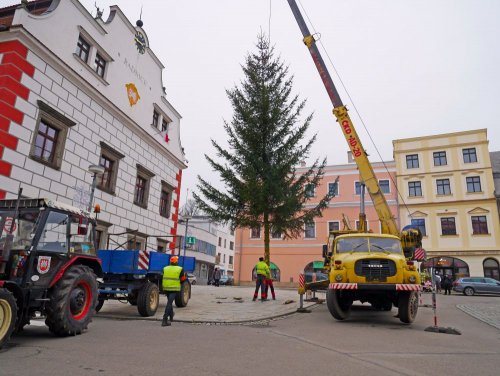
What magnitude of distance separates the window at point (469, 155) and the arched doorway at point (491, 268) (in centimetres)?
1029

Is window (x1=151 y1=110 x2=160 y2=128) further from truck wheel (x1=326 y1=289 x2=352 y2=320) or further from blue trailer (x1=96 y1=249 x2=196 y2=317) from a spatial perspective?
truck wheel (x1=326 y1=289 x2=352 y2=320)

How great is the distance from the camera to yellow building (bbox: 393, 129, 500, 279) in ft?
122

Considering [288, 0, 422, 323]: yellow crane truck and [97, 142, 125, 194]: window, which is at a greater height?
[97, 142, 125, 194]: window

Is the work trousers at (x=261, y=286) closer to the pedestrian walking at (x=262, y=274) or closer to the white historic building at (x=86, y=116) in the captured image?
the pedestrian walking at (x=262, y=274)

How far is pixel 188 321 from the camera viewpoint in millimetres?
10414

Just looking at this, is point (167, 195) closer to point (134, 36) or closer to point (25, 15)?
point (134, 36)

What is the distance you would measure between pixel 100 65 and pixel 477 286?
95.5ft

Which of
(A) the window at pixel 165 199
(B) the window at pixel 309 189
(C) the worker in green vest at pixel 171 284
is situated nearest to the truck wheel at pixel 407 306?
(C) the worker in green vest at pixel 171 284

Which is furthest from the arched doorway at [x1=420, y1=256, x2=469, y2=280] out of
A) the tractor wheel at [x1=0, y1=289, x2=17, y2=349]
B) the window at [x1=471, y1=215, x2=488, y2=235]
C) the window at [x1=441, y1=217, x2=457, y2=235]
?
the tractor wheel at [x1=0, y1=289, x2=17, y2=349]

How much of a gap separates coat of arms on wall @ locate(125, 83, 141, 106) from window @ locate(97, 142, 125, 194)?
10.1 feet

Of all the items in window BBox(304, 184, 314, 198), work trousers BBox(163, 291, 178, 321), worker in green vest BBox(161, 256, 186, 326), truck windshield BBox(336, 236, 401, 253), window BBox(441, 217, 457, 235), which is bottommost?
work trousers BBox(163, 291, 178, 321)

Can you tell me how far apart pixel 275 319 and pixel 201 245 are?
4998 centimetres

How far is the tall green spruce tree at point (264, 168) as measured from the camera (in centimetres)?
1734

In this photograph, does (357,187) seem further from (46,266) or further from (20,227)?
(20,227)
